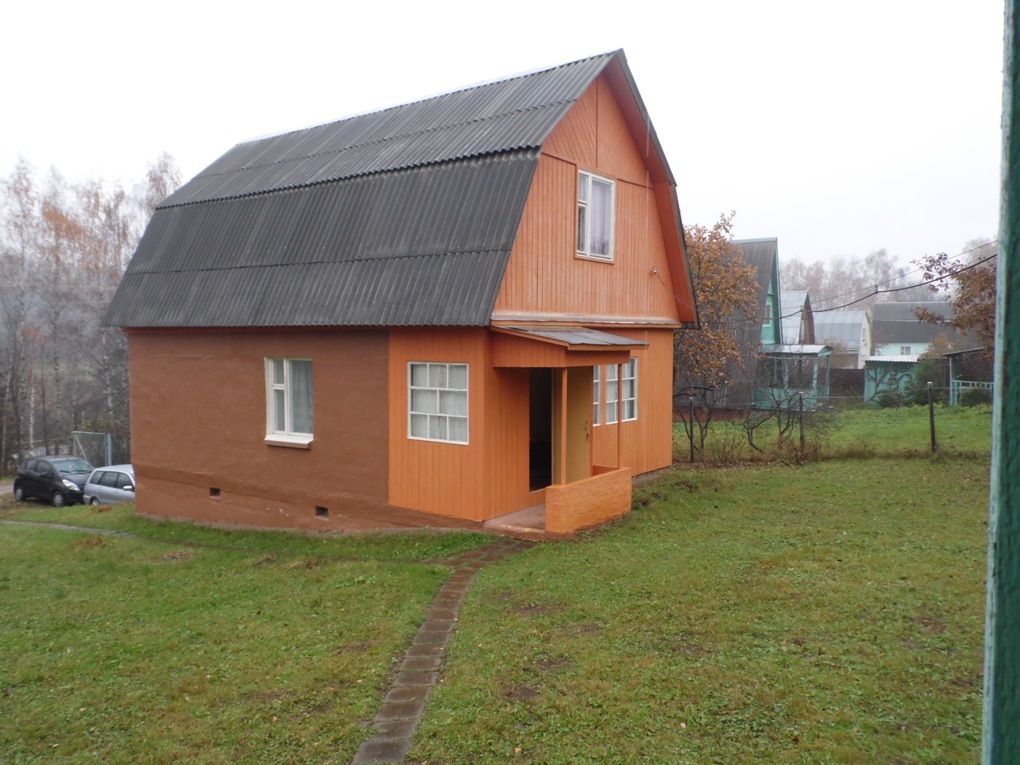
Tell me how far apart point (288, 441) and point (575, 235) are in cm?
648

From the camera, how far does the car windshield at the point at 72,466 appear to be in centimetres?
A: 2466

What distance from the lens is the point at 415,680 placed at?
6.76 meters

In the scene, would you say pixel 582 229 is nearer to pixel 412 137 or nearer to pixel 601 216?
pixel 601 216

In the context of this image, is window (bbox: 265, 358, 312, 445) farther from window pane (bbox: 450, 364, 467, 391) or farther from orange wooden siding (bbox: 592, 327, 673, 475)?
orange wooden siding (bbox: 592, 327, 673, 475)

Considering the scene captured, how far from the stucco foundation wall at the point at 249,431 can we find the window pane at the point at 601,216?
441 cm

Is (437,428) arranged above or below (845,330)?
below

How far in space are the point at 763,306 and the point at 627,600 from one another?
28450 millimetres

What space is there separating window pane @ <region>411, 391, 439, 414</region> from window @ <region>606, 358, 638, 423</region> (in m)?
4.01

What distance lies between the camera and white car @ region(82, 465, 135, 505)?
875 inches

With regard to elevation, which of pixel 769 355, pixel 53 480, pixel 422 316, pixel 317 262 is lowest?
pixel 53 480

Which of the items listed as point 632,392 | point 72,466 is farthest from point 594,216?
point 72,466

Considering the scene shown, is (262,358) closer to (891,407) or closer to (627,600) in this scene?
(627,600)

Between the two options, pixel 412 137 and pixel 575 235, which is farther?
pixel 412 137

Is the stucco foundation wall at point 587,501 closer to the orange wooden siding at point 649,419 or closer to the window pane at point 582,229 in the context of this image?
the orange wooden siding at point 649,419
